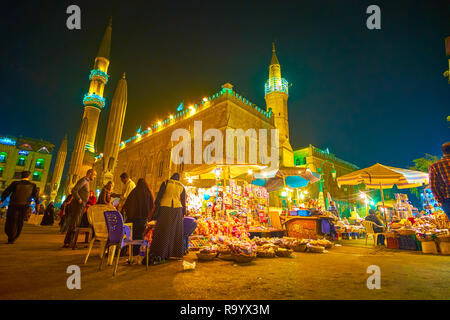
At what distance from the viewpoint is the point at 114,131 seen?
14.2 metres

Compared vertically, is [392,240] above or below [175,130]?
below

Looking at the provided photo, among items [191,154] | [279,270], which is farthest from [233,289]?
[191,154]

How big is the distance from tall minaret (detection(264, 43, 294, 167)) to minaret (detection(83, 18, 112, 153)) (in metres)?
23.0

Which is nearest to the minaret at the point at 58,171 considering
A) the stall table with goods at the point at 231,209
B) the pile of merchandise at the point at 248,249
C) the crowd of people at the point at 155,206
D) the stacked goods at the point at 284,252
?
the crowd of people at the point at 155,206

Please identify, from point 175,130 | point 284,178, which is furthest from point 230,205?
point 175,130

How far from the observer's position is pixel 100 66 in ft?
104

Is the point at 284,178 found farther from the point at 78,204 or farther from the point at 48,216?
the point at 48,216

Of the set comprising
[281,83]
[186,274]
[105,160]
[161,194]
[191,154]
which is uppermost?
[281,83]

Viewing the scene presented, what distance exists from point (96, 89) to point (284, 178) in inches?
1241

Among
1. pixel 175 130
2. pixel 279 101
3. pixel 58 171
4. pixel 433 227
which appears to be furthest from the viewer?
pixel 58 171

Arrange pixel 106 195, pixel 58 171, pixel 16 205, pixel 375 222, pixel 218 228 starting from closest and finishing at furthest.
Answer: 1. pixel 106 195
2. pixel 16 205
3. pixel 218 228
4. pixel 375 222
5. pixel 58 171

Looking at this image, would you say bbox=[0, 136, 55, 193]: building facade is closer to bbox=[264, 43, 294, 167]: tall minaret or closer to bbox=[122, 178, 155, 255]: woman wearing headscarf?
bbox=[264, 43, 294, 167]: tall minaret
